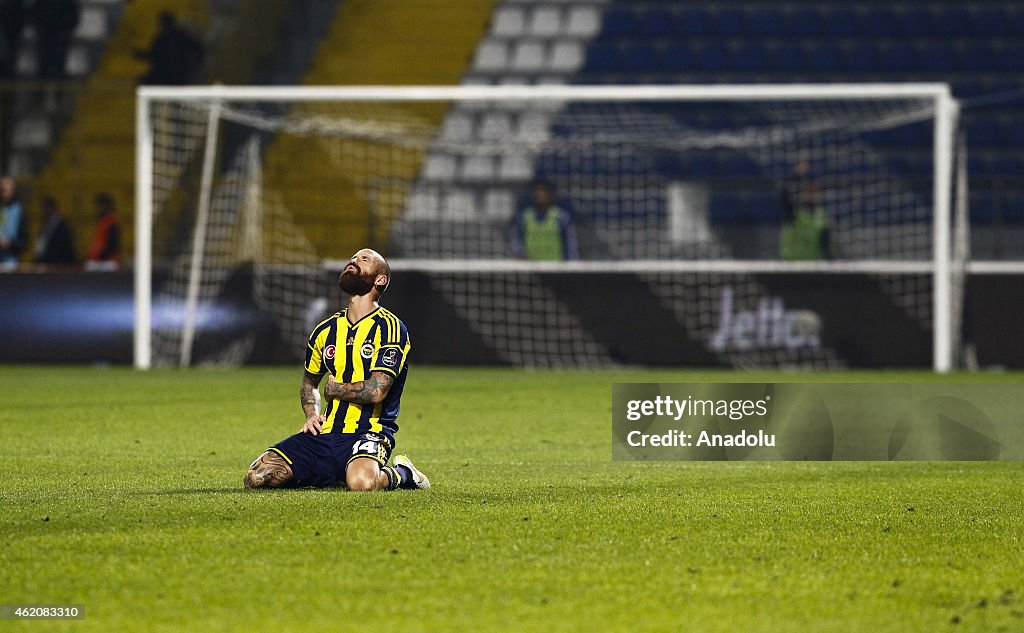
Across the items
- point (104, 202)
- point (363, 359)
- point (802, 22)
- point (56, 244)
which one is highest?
point (802, 22)

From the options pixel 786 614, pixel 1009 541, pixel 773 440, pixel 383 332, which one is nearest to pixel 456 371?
pixel 773 440

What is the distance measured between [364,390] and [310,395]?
0.30 m

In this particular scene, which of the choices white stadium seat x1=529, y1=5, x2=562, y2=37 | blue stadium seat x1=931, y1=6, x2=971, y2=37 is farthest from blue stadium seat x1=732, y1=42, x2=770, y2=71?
white stadium seat x1=529, y1=5, x2=562, y2=37

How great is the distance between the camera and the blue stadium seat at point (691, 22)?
904 inches

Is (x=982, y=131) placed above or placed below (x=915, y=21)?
below

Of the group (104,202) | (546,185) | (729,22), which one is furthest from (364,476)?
(729,22)

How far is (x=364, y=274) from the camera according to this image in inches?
243

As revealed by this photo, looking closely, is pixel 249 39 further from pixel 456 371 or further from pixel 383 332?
pixel 383 332

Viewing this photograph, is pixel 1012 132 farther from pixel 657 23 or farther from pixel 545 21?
pixel 545 21

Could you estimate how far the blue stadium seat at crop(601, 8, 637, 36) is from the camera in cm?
2320

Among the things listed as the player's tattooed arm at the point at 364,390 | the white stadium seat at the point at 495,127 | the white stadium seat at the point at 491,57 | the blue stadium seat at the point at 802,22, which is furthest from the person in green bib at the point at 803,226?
the player's tattooed arm at the point at 364,390

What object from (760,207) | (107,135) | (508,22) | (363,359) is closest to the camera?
(363,359)

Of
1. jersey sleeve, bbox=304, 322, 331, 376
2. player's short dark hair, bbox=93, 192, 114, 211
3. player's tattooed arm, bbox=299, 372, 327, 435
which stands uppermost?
player's short dark hair, bbox=93, 192, 114, 211

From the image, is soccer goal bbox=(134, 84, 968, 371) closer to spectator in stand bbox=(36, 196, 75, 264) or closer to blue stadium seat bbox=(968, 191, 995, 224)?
blue stadium seat bbox=(968, 191, 995, 224)
